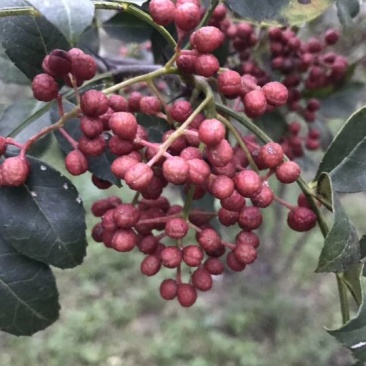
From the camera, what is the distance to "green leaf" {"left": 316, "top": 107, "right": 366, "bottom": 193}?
678 mm

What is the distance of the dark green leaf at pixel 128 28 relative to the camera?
107 centimetres

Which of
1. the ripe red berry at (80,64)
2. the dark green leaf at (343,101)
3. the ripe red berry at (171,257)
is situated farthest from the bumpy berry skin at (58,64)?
the dark green leaf at (343,101)

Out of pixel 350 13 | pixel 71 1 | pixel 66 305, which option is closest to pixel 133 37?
pixel 350 13

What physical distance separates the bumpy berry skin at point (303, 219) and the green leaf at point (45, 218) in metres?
0.23

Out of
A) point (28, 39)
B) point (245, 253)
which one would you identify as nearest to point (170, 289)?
point (245, 253)

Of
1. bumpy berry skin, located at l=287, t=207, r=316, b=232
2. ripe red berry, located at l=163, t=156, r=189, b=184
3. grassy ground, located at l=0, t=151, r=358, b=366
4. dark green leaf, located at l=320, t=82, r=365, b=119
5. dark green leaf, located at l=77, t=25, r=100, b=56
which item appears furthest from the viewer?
grassy ground, located at l=0, t=151, r=358, b=366

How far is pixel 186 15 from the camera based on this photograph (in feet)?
1.94

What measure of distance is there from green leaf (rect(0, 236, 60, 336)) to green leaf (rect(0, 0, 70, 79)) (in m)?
0.21

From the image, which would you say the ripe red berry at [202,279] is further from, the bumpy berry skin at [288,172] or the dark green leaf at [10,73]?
the dark green leaf at [10,73]

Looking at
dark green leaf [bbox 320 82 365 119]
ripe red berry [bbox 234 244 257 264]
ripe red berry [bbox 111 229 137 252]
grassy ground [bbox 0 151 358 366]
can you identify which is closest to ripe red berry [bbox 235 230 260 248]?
ripe red berry [bbox 234 244 257 264]

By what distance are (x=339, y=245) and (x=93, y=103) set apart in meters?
0.27

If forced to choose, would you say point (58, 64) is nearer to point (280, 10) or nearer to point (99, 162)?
point (99, 162)

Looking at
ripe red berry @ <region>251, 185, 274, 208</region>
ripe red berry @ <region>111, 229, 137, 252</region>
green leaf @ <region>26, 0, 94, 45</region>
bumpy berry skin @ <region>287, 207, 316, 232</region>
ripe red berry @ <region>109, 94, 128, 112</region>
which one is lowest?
ripe red berry @ <region>111, 229, 137, 252</region>

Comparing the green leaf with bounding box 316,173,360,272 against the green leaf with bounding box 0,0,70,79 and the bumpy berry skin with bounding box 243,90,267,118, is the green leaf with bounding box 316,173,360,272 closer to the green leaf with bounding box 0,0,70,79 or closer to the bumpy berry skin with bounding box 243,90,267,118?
the bumpy berry skin with bounding box 243,90,267,118
